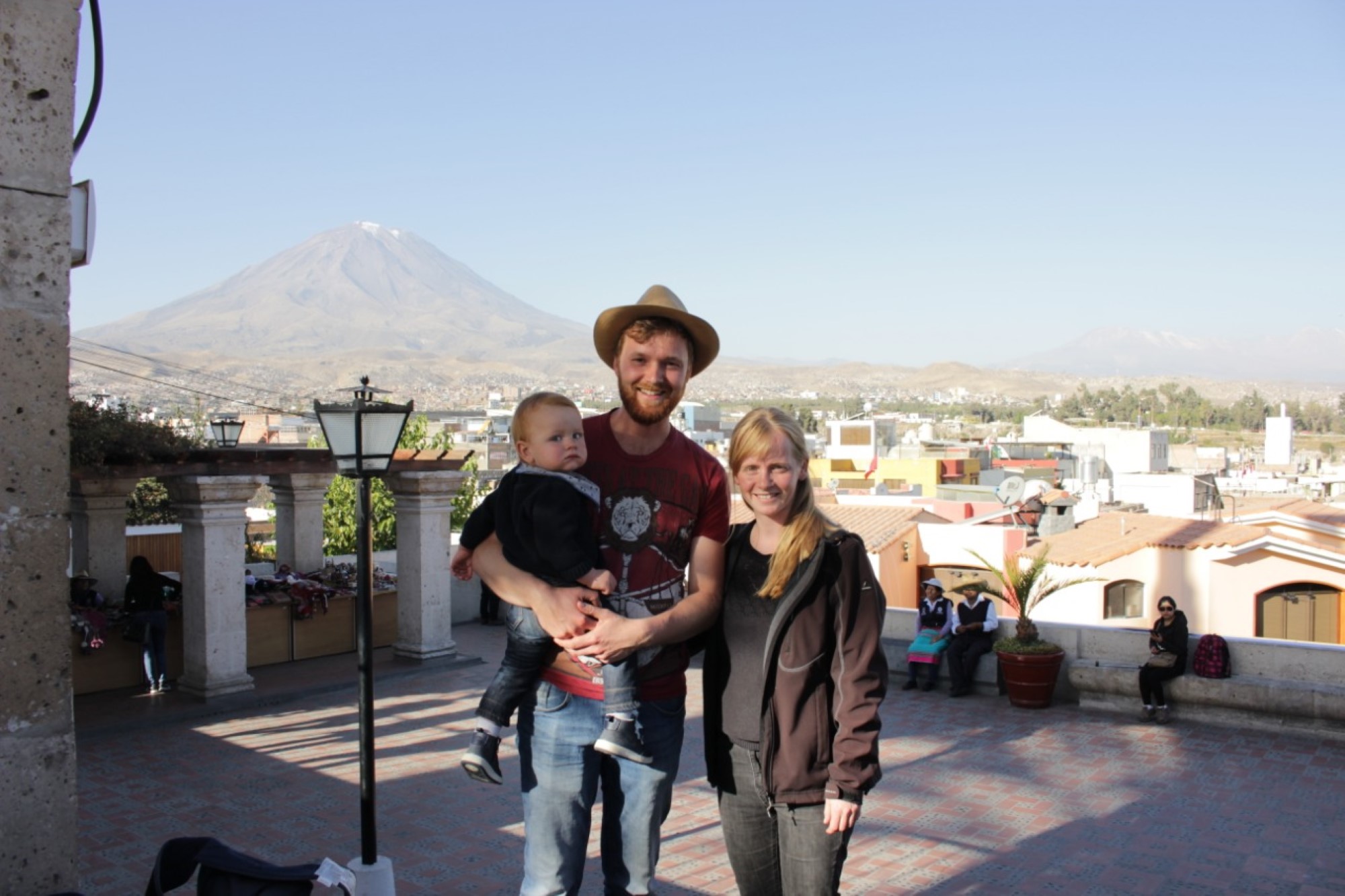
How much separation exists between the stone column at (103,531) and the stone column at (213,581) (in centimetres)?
200

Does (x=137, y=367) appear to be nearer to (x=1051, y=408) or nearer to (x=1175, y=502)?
(x=1051, y=408)

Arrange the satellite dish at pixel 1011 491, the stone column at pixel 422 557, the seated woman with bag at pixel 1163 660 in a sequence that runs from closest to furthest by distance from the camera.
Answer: the seated woman with bag at pixel 1163 660, the stone column at pixel 422 557, the satellite dish at pixel 1011 491

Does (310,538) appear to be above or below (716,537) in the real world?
below

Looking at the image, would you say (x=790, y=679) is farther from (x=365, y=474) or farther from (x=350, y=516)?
(x=350, y=516)

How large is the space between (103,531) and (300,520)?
2.58 meters

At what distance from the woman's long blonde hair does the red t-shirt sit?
11 cm

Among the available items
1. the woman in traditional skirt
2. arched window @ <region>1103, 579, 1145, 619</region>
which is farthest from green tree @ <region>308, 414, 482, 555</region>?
the woman in traditional skirt

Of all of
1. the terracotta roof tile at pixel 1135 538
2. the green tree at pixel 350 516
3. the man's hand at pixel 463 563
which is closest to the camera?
the man's hand at pixel 463 563

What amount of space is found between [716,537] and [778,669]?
0.39m

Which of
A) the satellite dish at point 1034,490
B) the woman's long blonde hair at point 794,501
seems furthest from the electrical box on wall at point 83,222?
the satellite dish at point 1034,490

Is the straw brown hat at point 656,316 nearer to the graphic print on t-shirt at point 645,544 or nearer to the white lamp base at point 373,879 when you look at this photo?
the graphic print on t-shirt at point 645,544

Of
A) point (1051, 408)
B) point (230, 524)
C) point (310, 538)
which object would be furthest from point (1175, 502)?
point (1051, 408)

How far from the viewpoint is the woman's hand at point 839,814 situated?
107 inches

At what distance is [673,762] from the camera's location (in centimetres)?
275
